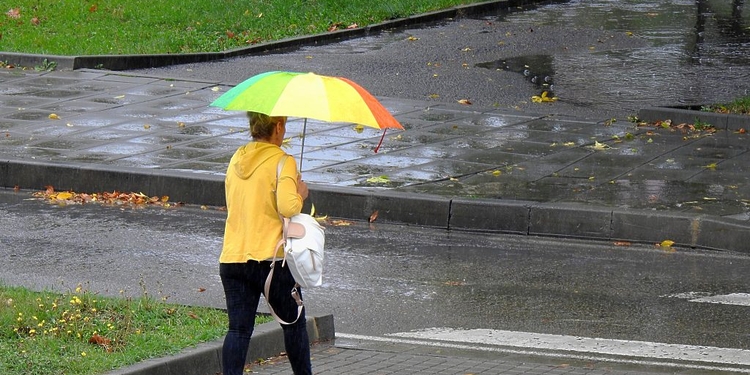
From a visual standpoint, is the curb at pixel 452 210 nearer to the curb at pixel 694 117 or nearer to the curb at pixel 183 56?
the curb at pixel 694 117

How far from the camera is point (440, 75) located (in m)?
17.2

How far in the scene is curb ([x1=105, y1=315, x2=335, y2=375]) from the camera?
6199 mm

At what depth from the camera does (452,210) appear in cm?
1072

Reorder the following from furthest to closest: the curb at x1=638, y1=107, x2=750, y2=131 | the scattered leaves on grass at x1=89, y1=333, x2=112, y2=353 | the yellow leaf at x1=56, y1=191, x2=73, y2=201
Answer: the curb at x1=638, y1=107, x2=750, y2=131, the yellow leaf at x1=56, y1=191, x2=73, y2=201, the scattered leaves on grass at x1=89, y1=333, x2=112, y2=353

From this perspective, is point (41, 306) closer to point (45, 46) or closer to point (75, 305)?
point (75, 305)

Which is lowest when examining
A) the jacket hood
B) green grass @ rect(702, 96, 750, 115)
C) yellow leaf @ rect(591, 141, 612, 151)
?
yellow leaf @ rect(591, 141, 612, 151)

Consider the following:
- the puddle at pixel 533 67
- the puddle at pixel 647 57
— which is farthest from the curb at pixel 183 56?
the puddle at pixel 533 67

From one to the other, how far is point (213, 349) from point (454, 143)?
6886 millimetres

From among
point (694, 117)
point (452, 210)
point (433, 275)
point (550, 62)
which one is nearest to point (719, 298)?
point (433, 275)

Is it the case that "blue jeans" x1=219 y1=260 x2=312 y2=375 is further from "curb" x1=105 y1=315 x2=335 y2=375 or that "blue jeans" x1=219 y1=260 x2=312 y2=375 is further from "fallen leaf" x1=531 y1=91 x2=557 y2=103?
"fallen leaf" x1=531 y1=91 x2=557 y2=103

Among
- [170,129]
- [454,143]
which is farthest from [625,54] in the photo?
[170,129]

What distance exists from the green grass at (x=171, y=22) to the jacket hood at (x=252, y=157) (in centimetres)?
1257

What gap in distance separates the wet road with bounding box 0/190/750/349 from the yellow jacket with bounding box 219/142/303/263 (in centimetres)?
205

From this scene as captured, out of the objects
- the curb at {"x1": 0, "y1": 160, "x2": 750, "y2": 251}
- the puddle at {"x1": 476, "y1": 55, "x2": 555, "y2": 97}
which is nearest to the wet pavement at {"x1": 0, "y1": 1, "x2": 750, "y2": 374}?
the curb at {"x1": 0, "y1": 160, "x2": 750, "y2": 251}
